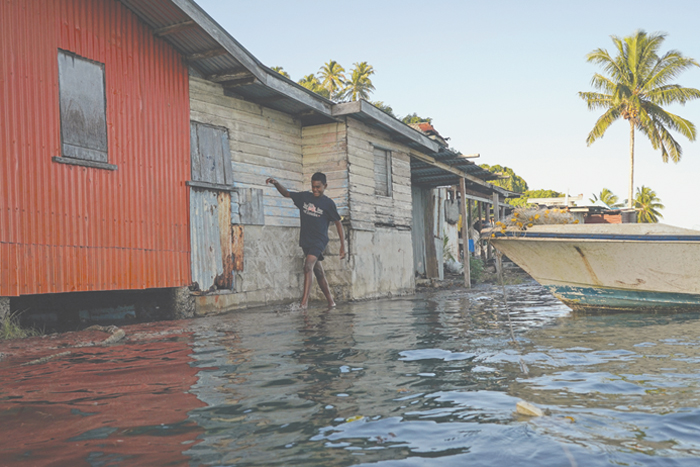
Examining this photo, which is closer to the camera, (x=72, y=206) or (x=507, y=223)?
(x=72, y=206)

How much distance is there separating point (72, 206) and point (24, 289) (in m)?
1.14

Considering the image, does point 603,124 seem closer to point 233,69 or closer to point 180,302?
point 233,69

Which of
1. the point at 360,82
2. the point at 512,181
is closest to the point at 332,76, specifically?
the point at 360,82

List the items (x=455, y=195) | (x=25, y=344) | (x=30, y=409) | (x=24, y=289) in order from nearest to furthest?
(x=30, y=409) < (x=25, y=344) < (x=24, y=289) < (x=455, y=195)

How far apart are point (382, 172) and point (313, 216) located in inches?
154

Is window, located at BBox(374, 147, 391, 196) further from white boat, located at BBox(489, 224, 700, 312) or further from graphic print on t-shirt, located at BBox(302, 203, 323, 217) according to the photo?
white boat, located at BBox(489, 224, 700, 312)

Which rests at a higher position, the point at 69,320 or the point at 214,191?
the point at 214,191

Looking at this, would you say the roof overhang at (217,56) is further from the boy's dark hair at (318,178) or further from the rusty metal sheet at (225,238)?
the rusty metal sheet at (225,238)

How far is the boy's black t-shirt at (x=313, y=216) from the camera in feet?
29.8

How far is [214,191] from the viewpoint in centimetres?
911

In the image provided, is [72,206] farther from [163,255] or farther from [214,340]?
[214,340]

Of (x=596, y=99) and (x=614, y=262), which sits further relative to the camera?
(x=596, y=99)

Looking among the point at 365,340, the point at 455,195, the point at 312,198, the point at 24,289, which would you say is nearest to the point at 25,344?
Result: the point at 24,289

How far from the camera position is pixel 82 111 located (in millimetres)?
7188
